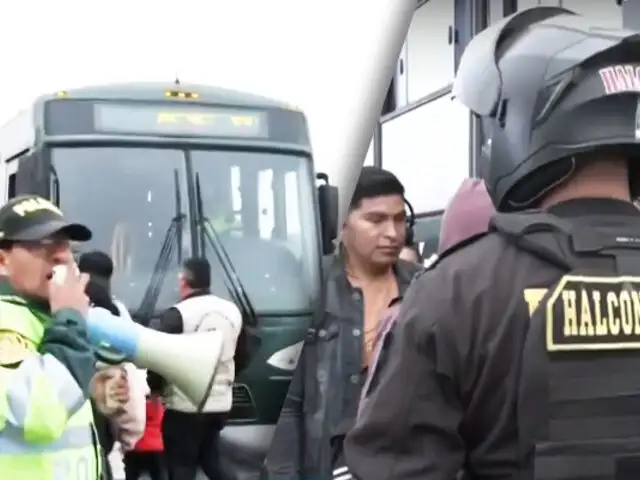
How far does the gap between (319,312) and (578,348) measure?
1.74 meters

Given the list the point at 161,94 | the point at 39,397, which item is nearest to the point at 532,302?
the point at 39,397

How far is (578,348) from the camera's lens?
1503 millimetres

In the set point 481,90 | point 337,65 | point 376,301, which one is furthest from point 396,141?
point 481,90

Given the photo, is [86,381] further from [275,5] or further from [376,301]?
[275,5]

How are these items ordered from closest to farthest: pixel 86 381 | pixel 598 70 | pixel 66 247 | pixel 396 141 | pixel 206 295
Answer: pixel 598 70 → pixel 86 381 → pixel 66 247 → pixel 206 295 → pixel 396 141

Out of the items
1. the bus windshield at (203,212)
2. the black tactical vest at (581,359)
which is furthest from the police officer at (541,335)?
the bus windshield at (203,212)

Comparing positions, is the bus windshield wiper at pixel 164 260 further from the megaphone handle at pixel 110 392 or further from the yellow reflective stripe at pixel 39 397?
the yellow reflective stripe at pixel 39 397

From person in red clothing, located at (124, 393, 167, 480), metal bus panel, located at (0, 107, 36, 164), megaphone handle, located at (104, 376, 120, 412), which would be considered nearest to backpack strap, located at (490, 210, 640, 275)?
megaphone handle, located at (104, 376, 120, 412)

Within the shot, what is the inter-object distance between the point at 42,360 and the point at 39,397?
0.34 feet

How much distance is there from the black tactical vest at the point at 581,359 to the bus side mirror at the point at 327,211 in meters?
4.11

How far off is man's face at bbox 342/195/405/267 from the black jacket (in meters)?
0.10

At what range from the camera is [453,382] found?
1489 mm

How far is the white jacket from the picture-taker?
17.0ft

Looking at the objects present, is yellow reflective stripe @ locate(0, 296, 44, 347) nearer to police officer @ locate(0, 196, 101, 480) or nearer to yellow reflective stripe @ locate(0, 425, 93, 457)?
police officer @ locate(0, 196, 101, 480)
